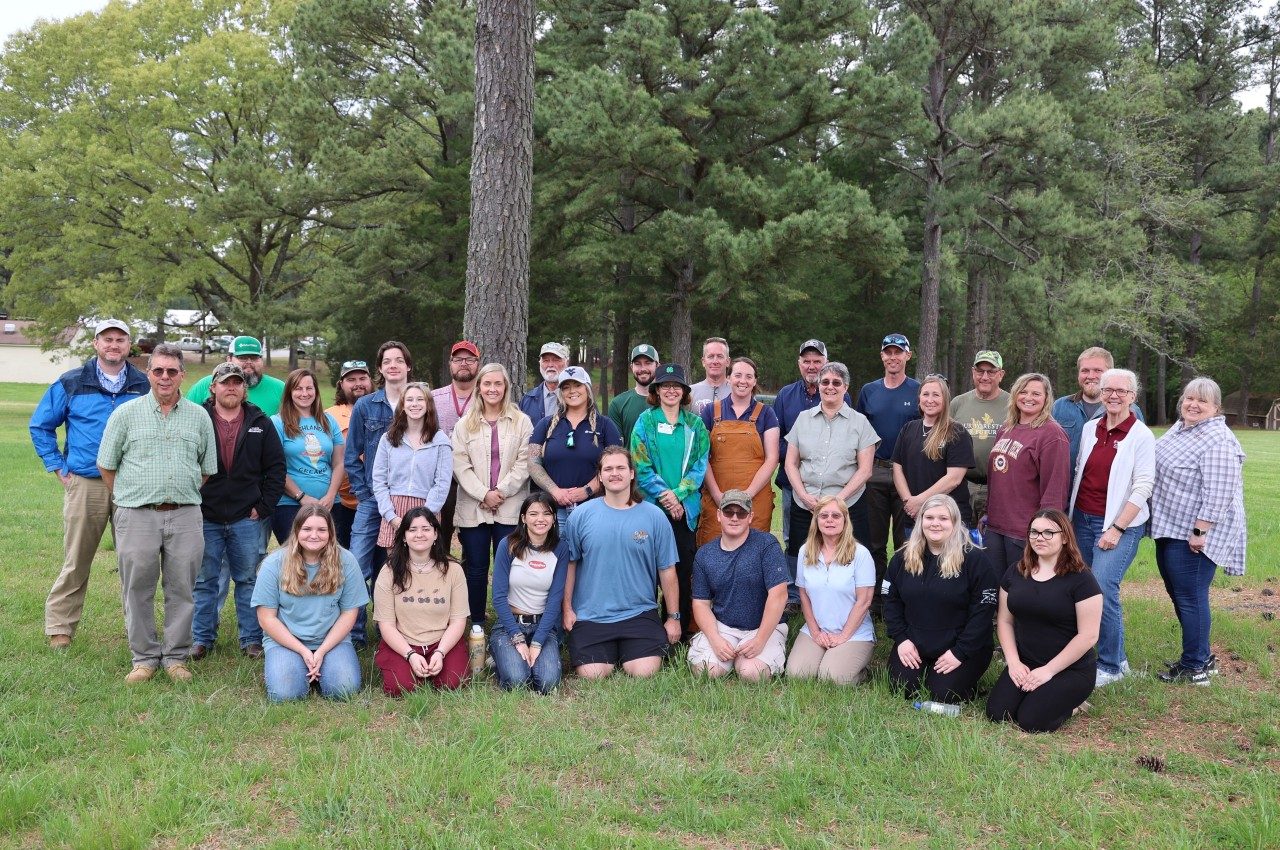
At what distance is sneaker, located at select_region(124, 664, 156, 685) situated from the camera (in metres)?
5.09


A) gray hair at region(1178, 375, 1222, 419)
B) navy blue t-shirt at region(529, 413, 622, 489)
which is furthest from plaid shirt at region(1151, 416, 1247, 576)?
navy blue t-shirt at region(529, 413, 622, 489)

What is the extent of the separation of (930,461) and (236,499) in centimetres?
432

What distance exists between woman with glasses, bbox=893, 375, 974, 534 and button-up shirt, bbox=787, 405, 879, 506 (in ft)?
0.93

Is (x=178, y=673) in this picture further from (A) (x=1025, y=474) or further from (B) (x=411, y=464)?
(A) (x=1025, y=474)

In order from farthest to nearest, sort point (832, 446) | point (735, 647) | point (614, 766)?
1. point (832, 446)
2. point (735, 647)
3. point (614, 766)

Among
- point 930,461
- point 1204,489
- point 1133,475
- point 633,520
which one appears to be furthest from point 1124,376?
point 633,520

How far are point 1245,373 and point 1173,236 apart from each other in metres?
8.41

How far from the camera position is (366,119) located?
877 inches

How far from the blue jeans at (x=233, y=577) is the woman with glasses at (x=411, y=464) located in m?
0.84

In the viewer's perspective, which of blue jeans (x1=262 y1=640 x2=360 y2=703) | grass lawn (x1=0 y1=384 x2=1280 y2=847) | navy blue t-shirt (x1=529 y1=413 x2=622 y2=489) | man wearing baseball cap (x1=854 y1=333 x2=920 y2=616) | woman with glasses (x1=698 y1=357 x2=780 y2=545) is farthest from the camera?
man wearing baseball cap (x1=854 y1=333 x2=920 y2=616)

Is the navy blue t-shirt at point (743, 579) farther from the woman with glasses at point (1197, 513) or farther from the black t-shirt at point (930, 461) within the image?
the woman with glasses at point (1197, 513)

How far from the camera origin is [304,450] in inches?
234

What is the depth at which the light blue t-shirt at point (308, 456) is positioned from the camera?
593 centimetres

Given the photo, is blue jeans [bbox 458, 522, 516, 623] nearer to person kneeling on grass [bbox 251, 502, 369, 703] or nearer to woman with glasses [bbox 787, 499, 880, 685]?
person kneeling on grass [bbox 251, 502, 369, 703]
